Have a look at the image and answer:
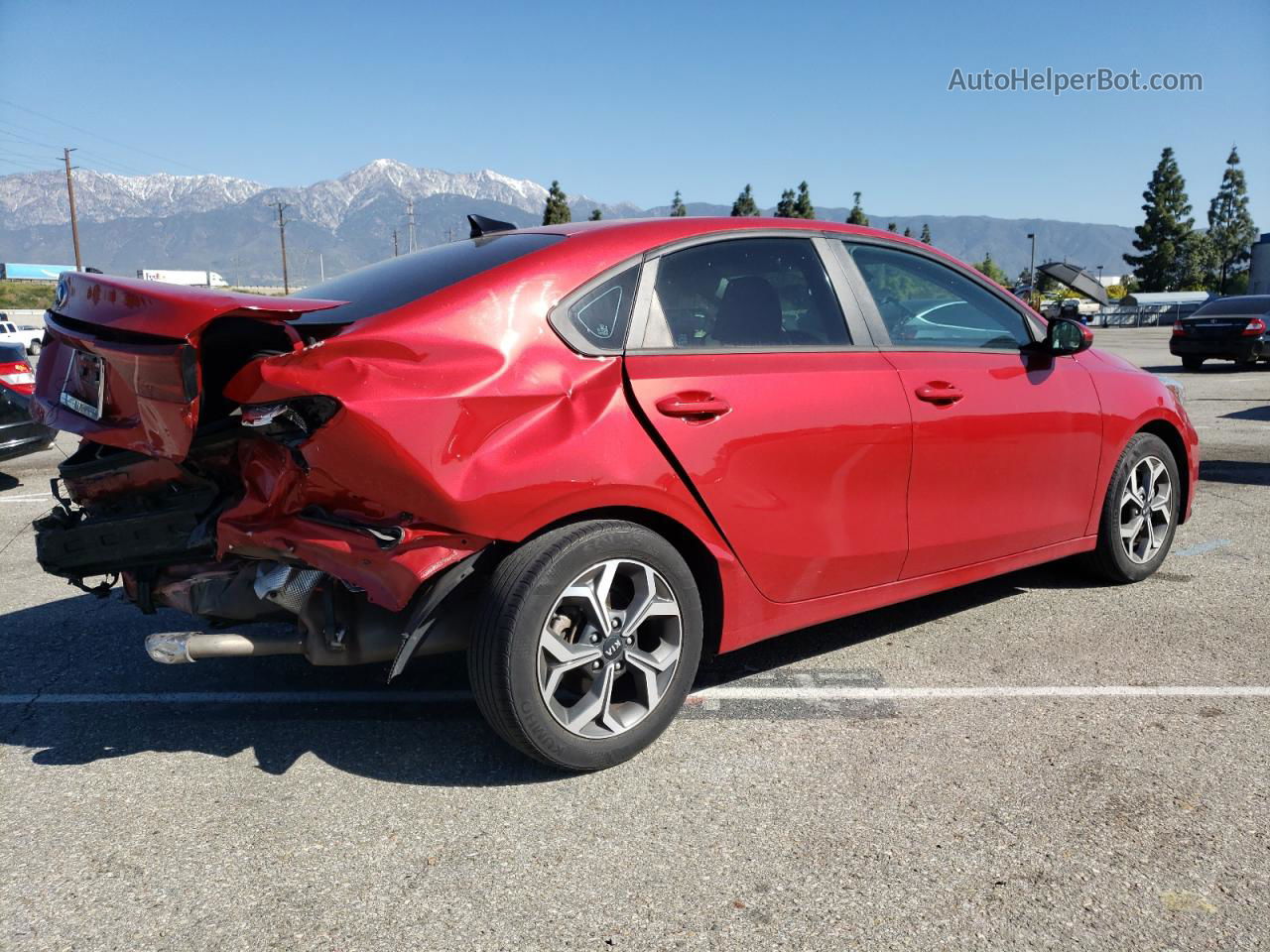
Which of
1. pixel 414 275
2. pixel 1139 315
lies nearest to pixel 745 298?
pixel 414 275

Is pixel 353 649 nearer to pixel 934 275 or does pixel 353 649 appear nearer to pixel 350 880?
pixel 350 880

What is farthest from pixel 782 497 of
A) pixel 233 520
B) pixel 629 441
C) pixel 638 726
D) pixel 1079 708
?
pixel 233 520

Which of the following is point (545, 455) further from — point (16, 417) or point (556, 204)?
point (556, 204)

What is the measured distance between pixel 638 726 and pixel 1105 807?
1.30 meters

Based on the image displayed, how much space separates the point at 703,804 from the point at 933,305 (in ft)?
7.22

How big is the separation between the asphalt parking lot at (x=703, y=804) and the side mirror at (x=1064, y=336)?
1159 mm

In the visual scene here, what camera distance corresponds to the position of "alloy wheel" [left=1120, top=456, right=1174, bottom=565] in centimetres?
478

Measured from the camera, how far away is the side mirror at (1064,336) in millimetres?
4246

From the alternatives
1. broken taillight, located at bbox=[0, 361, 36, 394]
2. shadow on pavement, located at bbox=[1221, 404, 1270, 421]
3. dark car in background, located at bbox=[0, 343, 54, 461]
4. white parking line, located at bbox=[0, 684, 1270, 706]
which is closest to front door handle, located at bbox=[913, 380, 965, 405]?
white parking line, located at bbox=[0, 684, 1270, 706]

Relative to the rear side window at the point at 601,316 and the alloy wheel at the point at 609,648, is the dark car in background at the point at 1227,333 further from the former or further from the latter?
the alloy wheel at the point at 609,648

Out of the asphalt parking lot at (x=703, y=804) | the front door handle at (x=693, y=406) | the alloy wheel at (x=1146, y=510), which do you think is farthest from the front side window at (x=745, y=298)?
the alloy wheel at (x=1146, y=510)

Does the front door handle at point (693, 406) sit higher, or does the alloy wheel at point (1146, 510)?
the front door handle at point (693, 406)

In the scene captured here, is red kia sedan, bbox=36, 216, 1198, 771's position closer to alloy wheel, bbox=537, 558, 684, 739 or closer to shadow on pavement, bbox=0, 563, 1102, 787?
alloy wheel, bbox=537, 558, 684, 739

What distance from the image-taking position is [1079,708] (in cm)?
350
